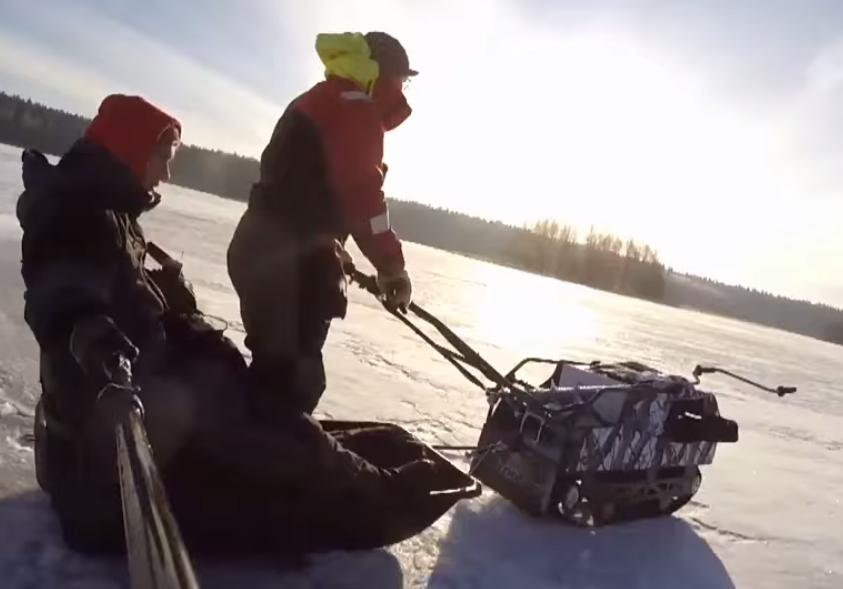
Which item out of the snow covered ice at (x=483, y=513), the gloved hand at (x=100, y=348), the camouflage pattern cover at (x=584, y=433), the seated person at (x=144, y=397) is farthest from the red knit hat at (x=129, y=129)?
the camouflage pattern cover at (x=584, y=433)

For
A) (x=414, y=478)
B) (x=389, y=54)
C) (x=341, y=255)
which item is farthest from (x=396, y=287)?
(x=389, y=54)

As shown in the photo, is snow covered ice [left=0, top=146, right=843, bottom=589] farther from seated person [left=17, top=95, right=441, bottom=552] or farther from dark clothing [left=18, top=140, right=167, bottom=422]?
dark clothing [left=18, top=140, right=167, bottom=422]

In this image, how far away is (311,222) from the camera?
3639 mm

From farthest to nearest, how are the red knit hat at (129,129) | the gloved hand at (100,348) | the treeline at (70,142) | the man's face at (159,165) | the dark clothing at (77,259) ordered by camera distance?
the treeline at (70,142)
the man's face at (159,165)
the red knit hat at (129,129)
the dark clothing at (77,259)
the gloved hand at (100,348)

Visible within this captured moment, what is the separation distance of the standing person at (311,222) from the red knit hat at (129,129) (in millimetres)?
751

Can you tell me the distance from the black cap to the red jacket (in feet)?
0.94

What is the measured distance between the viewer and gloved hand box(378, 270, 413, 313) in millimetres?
3797

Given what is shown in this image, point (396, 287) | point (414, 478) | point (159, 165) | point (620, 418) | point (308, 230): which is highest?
point (159, 165)

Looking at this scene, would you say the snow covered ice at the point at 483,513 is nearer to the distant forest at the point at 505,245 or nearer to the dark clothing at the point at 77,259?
the dark clothing at the point at 77,259

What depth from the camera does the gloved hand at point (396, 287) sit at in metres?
3.80

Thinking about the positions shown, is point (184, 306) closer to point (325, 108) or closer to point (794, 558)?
point (325, 108)

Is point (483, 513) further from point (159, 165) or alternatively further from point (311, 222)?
point (159, 165)

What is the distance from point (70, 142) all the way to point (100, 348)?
7163cm

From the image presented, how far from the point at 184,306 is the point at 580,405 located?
6.69ft
